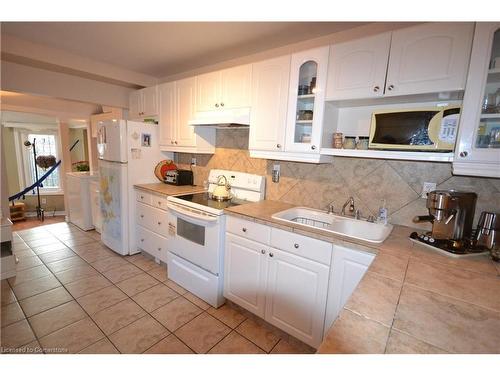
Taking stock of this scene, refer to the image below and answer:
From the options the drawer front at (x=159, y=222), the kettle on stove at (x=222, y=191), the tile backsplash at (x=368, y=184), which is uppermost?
the tile backsplash at (x=368, y=184)

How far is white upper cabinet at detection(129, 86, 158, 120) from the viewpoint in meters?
3.12

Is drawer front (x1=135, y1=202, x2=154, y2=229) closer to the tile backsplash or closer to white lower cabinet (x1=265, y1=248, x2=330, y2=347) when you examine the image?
the tile backsplash

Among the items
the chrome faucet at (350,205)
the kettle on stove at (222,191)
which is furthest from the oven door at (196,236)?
the chrome faucet at (350,205)

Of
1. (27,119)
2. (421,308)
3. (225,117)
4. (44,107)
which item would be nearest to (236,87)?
(225,117)

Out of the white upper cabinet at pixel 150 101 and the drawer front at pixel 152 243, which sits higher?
the white upper cabinet at pixel 150 101

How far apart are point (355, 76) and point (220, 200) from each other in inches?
61.6

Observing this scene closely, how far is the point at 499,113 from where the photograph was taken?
48.6 inches

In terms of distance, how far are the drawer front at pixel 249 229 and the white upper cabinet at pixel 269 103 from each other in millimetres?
672

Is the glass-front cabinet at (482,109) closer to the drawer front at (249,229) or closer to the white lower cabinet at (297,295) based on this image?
the white lower cabinet at (297,295)

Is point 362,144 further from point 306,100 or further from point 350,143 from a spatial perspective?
point 306,100

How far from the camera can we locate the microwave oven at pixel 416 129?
4.57ft
